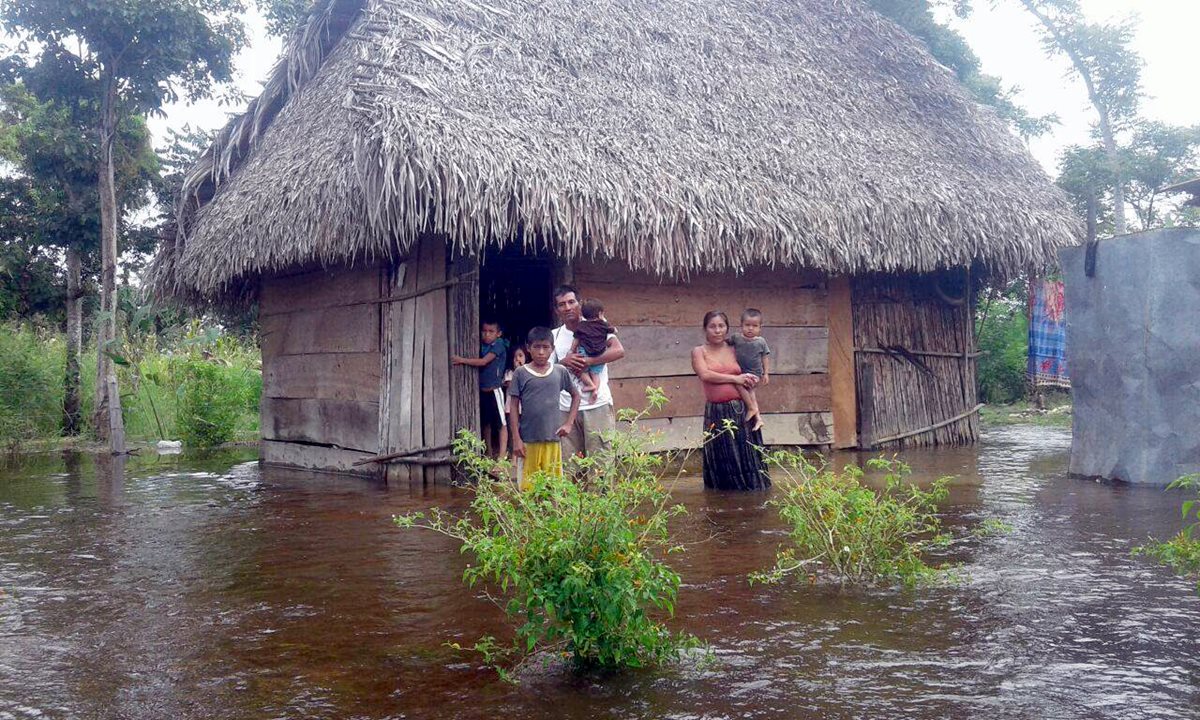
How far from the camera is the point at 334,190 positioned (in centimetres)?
741

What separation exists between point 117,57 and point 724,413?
341 inches

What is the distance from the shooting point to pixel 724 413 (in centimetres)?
704

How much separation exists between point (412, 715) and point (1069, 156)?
18635 mm

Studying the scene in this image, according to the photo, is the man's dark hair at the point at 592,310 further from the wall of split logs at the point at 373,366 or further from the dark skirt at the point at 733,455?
the wall of split logs at the point at 373,366

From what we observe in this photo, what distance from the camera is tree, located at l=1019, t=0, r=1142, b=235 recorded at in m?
19.8

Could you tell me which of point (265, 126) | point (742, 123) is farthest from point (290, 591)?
point (265, 126)

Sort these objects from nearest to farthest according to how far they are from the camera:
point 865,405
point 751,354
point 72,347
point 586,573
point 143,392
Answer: point 586,573, point 751,354, point 865,405, point 72,347, point 143,392

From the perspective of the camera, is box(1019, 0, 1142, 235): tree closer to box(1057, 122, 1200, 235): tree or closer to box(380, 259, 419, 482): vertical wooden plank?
box(1057, 122, 1200, 235): tree

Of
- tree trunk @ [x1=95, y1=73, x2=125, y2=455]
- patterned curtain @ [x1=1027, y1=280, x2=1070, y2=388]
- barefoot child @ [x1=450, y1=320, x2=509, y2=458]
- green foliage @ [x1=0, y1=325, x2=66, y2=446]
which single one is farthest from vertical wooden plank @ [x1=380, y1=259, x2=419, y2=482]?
patterned curtain @ [x1=1027, y1=280, x2=1070, y2=388]

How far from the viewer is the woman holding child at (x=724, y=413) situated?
22.8ft

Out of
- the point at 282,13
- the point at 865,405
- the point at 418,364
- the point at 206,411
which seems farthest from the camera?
the point at 282,13

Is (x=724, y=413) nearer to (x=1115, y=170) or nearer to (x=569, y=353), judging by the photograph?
(x=569, y=353)

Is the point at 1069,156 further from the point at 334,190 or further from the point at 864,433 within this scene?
the point at 334,190

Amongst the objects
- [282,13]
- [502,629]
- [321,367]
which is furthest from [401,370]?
[282,13]
